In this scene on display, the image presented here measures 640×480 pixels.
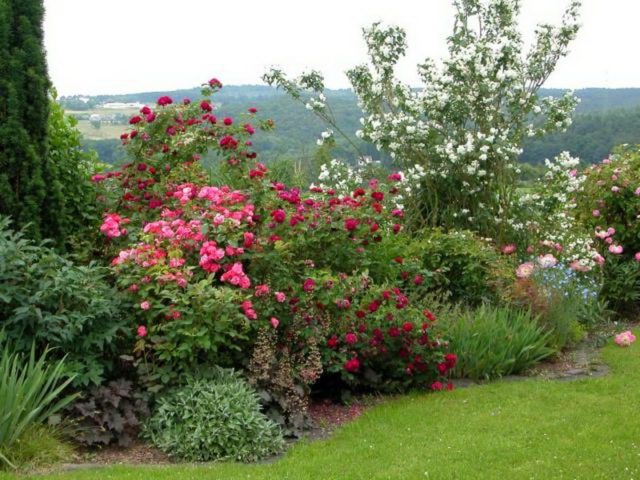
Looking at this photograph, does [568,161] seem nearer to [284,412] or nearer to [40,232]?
[284,412]

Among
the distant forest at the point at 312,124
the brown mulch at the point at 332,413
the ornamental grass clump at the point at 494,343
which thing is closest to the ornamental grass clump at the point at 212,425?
the brown mulch at the point at 332,413

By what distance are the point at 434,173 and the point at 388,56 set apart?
1.89m

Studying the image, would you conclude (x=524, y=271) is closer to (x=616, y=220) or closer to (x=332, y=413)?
(x=332, y=413)

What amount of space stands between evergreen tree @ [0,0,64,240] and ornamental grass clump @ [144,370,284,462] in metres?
2.05

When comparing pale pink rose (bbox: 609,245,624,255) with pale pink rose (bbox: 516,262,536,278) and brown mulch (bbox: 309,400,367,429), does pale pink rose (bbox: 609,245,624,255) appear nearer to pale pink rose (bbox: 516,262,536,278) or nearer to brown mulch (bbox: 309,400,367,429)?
pale pink rose (bbox: 516,262,536,278)

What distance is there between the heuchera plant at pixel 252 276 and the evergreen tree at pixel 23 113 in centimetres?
76

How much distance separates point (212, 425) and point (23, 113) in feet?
10.2

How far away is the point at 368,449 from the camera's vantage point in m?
5.20

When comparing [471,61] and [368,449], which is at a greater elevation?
[471,61]

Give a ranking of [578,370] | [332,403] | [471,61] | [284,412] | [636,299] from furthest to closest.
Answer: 1. [636,299]
2. [471,61]
3. [578,370]
4. [332,403]
5. [284,412]

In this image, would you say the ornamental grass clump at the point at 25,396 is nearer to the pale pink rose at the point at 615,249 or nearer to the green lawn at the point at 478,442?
the green lawn at the point at 478,442

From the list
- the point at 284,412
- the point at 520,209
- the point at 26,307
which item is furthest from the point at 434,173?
the point at 26,307

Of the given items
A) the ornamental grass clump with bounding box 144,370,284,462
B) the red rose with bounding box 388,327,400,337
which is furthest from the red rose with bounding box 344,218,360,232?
the ornamental grass clump with bounding box 144,370,284,462

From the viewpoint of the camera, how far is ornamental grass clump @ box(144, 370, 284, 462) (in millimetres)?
5102
